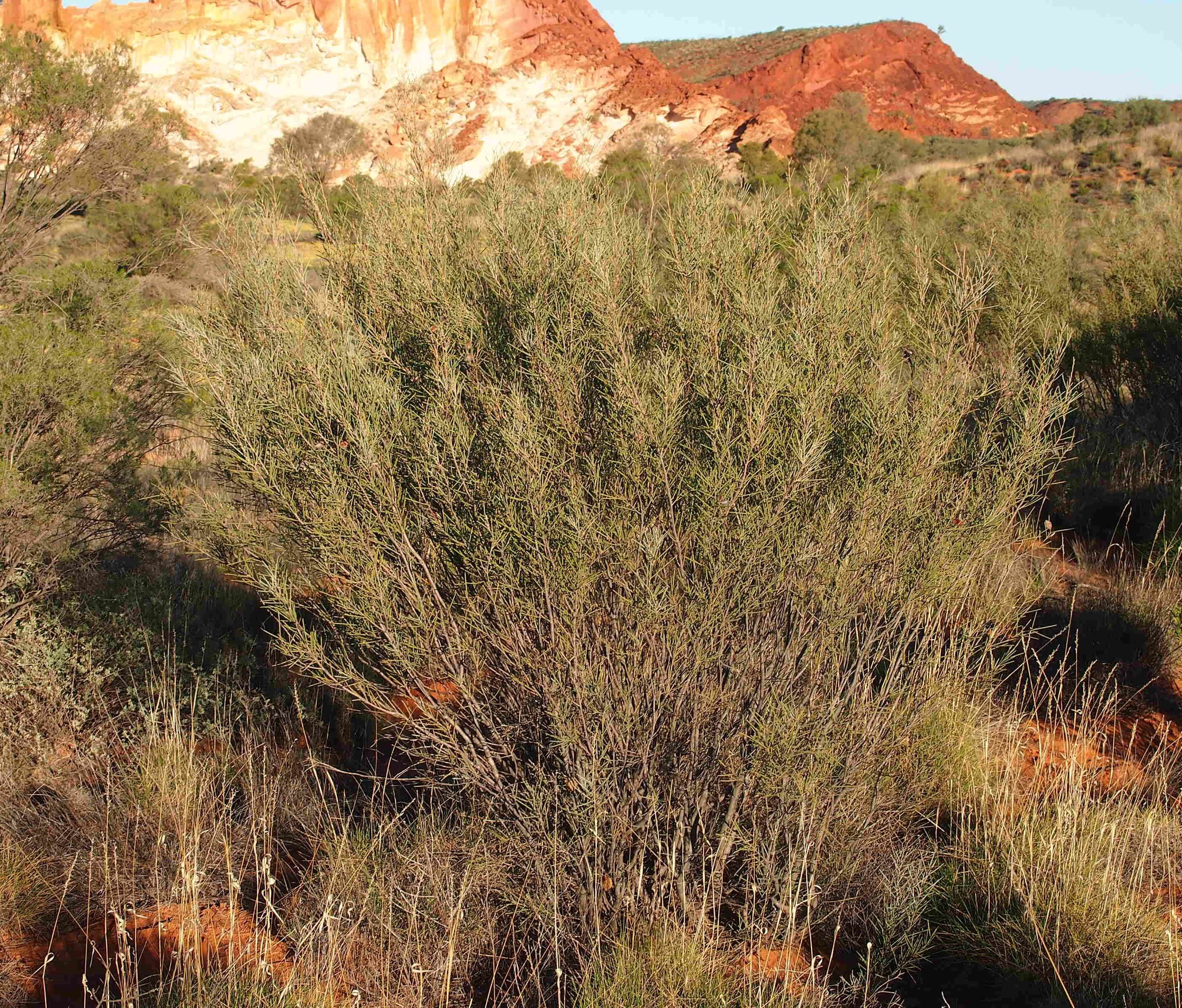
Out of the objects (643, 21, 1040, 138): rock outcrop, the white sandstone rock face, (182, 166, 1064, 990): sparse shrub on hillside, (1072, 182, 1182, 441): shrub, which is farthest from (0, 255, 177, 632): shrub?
(643, 21, 1040, 138): rock outcrop

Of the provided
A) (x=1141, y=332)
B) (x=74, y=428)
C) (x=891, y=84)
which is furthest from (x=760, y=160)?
(x=891, y=84)

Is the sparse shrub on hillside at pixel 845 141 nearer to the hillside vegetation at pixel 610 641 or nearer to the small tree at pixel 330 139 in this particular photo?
the small tree at pixel 330 139

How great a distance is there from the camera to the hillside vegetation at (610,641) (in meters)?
2.92

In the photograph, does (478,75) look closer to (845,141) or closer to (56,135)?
(845,141)

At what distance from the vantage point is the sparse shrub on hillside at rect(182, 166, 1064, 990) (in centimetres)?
294

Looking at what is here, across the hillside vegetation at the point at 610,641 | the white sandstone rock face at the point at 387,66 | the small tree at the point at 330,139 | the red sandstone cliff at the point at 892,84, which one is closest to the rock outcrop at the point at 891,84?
the red sandstone cliff at the point at 892,84

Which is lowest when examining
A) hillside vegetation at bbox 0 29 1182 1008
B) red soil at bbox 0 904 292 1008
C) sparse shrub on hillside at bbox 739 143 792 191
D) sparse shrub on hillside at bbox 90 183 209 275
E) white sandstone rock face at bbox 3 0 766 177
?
red soil at bbox 0 904 292 1008

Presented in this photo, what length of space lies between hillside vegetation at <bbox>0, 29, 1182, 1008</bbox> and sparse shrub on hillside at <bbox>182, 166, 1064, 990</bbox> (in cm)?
2

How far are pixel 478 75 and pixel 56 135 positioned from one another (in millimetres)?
38630

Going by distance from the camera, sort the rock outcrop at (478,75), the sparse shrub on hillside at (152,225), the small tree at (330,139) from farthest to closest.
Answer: the rock outcrop at (478,75), the small tree at (330,139), the sparse shrub on hillside at (152,225)

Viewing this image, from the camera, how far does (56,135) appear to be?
313 inches

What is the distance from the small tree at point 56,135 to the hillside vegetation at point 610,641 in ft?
16.9

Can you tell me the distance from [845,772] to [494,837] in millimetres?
1312

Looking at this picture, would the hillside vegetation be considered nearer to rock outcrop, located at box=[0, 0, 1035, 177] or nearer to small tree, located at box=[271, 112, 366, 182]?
small tree, located at box=[271, 112, 366, 182]
